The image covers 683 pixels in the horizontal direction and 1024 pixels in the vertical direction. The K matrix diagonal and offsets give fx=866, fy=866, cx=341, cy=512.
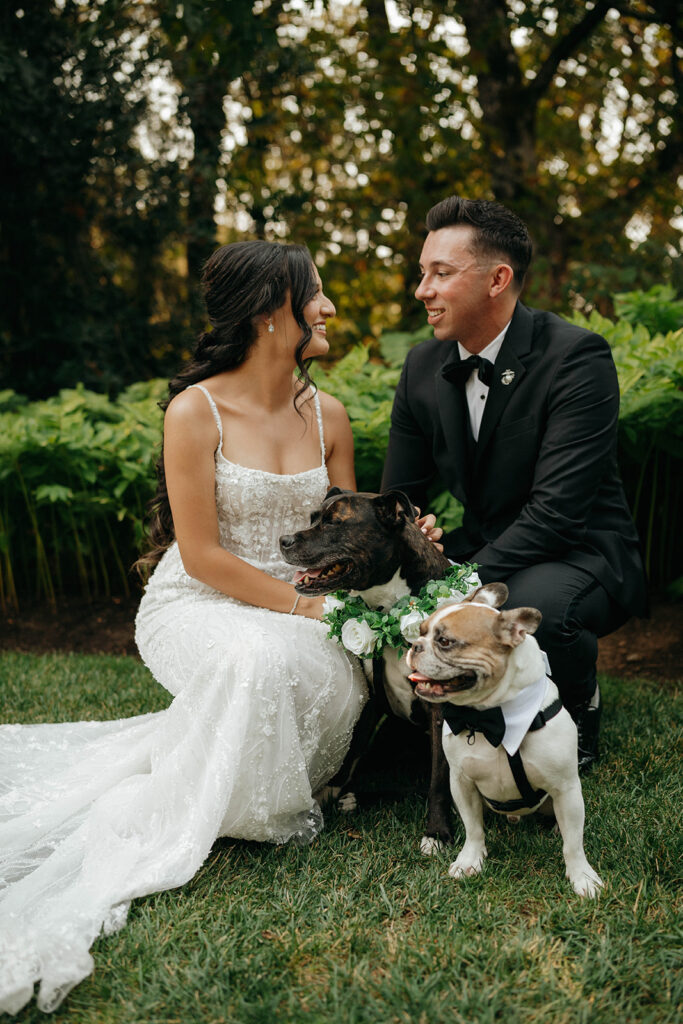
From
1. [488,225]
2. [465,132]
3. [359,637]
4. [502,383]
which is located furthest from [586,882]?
[465,132]

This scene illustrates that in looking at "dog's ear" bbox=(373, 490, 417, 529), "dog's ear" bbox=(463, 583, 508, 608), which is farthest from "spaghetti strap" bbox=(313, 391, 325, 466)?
"dog's ear" bbox=(463, 583, 508, 608)

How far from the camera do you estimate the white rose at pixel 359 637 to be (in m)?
3.14

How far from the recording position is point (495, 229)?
392 centimetres

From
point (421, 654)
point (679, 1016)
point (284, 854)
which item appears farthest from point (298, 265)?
point (679, 1016)

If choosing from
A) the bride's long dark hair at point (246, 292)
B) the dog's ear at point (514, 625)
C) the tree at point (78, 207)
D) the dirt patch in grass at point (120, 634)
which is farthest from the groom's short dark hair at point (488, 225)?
the tree at point (78, 207)

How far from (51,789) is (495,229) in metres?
3.09

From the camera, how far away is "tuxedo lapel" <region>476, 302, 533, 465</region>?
12.8 feet

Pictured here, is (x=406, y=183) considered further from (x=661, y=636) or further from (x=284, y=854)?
(x=284, y=854)

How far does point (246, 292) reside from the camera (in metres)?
3.73

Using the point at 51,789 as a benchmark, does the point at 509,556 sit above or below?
above

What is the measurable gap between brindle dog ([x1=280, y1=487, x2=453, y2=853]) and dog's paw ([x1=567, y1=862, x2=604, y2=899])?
1.75ft

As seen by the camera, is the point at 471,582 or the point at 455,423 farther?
the point at 455,423

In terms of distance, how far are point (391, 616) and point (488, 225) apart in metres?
1.92

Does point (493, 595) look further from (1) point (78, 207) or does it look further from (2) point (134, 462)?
(1) point (78, 207)
